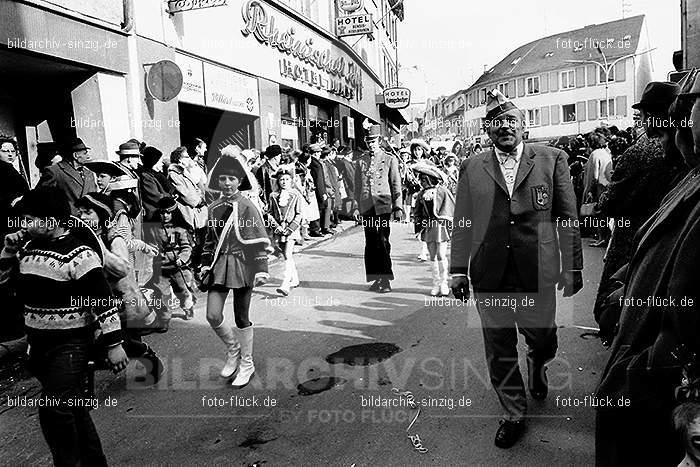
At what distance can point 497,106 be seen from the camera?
4.19m

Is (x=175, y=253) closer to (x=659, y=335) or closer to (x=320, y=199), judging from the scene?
(x=659, y=335)

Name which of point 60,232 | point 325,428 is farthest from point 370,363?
point 60,232

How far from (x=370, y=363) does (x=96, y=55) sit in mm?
7774

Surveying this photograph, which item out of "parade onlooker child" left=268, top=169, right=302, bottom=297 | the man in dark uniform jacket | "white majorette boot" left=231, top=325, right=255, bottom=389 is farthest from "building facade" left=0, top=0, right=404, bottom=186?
the man in dark uniform jacket

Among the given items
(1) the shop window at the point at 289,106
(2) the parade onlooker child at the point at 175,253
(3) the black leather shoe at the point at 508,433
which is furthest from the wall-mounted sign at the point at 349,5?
(3) the black leather shoe at the point at 508,433

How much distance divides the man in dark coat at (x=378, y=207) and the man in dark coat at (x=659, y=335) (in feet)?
21.1

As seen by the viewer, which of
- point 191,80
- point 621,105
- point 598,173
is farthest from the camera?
point 621,105

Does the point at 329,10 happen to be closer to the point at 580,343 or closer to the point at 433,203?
the point at 433,203

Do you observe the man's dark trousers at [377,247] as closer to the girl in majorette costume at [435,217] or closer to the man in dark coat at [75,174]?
the girl in majorette costume at [435,217]

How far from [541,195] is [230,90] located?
489 inches

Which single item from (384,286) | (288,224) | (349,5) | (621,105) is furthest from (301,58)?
(621,105)

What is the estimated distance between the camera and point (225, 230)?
5.19 m

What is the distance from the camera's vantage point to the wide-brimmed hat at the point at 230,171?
532 cm

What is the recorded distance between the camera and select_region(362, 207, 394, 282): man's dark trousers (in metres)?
8.73
